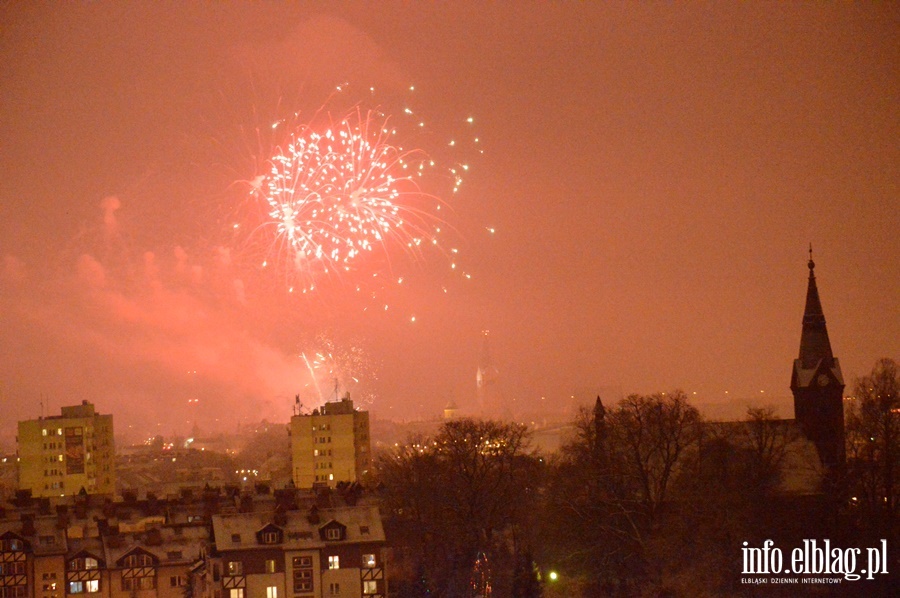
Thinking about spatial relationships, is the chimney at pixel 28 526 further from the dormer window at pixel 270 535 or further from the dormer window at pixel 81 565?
the dormer window at pixel 270 535

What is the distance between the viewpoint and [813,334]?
6650 centimetres

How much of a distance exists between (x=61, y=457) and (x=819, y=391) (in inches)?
2763

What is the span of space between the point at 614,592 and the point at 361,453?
5720cm

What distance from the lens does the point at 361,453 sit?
108 metres

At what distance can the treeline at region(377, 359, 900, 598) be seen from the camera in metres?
53.1

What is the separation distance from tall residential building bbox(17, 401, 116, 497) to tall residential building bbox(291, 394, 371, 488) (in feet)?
60.2

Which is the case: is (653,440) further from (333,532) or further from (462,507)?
(333,532)

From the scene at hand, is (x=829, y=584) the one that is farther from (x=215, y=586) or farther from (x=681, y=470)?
(x=215, y=586)

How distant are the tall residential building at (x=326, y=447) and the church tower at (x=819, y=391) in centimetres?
4751

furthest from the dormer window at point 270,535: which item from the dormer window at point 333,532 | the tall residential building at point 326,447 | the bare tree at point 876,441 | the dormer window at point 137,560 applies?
the tall residential building at point 326,447

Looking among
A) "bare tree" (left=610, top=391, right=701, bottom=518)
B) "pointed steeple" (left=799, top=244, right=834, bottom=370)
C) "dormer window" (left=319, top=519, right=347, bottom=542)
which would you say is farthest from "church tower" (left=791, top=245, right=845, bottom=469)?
"dormer window" (left=319, top=519, right=347, bottom=542)

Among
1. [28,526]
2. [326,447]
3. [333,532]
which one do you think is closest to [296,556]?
[333,532]

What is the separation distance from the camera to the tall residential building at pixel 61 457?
347 ft

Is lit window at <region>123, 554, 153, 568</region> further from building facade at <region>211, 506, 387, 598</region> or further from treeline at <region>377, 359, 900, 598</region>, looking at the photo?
treeline at <region>377, 359, 900, 598</region>
